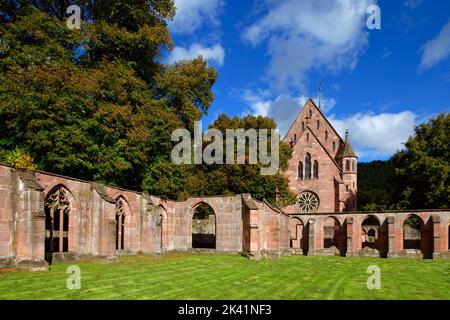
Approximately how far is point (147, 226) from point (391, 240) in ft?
58.7

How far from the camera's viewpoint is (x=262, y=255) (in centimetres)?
2405

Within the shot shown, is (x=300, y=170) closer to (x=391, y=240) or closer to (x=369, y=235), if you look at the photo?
(x=369, y=235)

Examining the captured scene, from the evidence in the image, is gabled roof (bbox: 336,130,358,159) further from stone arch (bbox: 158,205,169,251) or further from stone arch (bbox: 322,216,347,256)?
stone arch (bbox: 158,205,169,251)

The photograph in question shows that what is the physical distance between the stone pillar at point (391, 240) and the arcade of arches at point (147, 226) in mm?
72

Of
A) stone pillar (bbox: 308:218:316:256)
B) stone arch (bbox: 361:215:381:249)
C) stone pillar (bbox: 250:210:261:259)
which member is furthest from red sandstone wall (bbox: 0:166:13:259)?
stone arch (bbox: 361:215:381:249)

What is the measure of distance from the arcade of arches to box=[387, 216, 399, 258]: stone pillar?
0.07m

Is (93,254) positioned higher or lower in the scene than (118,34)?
lower

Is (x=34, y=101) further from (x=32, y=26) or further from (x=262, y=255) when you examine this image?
(x=262, y=255)

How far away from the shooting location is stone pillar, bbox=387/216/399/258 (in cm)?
2870

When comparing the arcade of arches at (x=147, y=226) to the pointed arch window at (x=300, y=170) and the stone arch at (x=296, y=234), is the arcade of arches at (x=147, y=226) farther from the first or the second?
the pointed arch window at (x=300, y=170)

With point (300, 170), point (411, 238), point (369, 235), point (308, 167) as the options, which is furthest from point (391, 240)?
point (300, 170)

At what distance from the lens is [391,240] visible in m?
29.0
